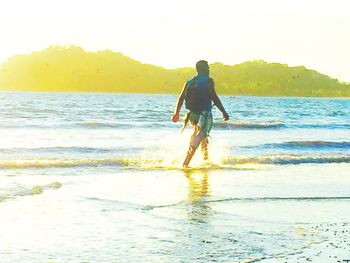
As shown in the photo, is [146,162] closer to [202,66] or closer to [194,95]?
[194,95]

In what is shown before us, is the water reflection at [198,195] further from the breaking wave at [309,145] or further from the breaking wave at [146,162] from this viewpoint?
the breaking wave at [309,145]

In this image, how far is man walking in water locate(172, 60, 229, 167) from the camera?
575 inches

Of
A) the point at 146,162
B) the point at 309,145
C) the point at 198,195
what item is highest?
the point at 198,195

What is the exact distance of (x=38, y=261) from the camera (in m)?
6.43

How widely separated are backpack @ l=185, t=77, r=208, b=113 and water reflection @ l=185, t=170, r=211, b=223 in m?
1.32

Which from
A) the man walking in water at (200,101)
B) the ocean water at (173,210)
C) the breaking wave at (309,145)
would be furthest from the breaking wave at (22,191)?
the breaking wave at (309,145)

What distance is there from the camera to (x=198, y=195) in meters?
10.8

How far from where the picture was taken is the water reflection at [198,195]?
8883 mm

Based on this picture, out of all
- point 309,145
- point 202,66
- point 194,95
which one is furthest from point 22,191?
point 309,145

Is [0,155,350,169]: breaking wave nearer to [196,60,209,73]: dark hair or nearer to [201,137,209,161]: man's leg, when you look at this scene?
[201,137,209,161]: man's leg

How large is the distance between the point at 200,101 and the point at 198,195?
4.21 m

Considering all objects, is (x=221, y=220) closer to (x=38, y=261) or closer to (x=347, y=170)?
(x=38, y=261)

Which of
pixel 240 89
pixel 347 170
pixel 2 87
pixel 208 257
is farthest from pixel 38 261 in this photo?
pixel 240 89

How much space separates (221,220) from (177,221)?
20.8 inches
